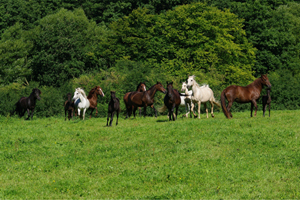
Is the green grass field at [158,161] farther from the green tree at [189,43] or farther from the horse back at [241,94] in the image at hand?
the green tree at [189,43]

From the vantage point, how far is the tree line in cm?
5300

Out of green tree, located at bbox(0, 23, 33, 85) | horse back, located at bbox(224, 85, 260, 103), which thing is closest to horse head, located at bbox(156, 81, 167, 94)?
horse back, located at bbox(224, 85, 260, 103)

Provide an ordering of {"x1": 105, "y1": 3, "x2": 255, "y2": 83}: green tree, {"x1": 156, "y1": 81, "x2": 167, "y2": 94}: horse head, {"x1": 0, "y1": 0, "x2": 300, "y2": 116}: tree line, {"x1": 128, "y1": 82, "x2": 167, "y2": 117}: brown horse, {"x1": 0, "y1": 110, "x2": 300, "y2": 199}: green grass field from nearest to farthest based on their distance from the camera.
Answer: {"x1": 0, "y1": 110, "x2": 300, "y2": 199}: green grass field < {"x1": 156, "y1": 81, "x2": 167, "y2": 94}: horse head < {"x1": 128, "y1": 82, "x2": 167, "y2": 117}: brown horse < {"x1": 0, "y1": 0, "x2": 300, "y2": 116}: tree line < {"x1": 105, "y1": 3, "x2": 255, "y2": 83}: green tree

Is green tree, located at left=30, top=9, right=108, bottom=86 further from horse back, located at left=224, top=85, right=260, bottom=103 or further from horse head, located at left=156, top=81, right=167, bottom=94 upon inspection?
horse back, located at left=224, top=85, right=260, bottom=103

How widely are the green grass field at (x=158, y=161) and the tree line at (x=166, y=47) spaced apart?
2684 cm

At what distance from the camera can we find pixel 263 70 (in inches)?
2464

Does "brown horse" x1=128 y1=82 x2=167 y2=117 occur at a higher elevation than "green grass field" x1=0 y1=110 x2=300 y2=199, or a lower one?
higher

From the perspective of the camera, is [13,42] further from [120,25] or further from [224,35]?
[224,35]

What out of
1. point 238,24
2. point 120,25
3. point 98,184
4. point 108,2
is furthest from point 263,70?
point 98,184

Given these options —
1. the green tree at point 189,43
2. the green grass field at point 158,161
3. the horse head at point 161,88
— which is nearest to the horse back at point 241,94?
the green grass field at point 158,161

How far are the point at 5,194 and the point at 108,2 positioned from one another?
71.6 meters

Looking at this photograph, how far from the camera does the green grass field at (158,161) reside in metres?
12.3

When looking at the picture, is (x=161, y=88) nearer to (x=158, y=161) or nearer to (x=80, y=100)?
(x=80, y=100)

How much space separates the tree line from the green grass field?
26.8 meters
